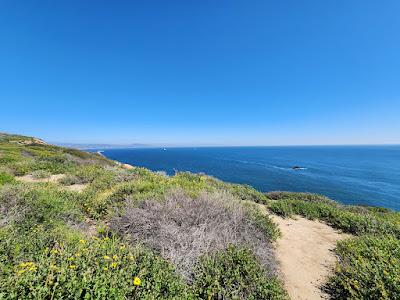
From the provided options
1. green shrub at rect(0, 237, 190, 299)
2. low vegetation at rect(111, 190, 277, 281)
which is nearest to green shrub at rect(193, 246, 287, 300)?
low vegetation at rect(111, 190, 277, 281)

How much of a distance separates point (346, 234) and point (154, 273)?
24.8 ft

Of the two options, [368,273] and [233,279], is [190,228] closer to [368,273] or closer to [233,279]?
[233,279]

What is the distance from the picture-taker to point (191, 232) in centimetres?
490

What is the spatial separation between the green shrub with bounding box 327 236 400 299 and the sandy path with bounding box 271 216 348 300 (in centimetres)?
34

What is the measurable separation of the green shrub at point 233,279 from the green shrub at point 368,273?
4.31 feet

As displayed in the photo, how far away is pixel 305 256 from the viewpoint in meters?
5.81

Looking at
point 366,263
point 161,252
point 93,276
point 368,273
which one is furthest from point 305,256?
point 93,276

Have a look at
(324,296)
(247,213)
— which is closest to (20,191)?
(247,213)

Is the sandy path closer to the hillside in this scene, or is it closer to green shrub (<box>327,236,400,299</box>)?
the hillside

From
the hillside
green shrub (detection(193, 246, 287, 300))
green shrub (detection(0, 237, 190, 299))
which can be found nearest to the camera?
green shrub (detection(0, 237, 190, 299))

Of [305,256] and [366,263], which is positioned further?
[305,256]

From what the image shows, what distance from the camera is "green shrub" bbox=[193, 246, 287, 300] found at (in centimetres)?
362

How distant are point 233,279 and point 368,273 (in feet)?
9.23

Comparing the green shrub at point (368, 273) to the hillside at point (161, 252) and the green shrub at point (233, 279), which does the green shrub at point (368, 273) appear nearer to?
the hillside at point (161, 252)
